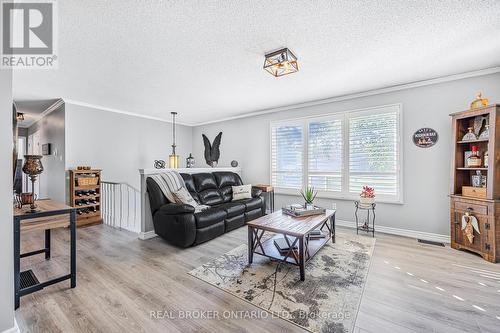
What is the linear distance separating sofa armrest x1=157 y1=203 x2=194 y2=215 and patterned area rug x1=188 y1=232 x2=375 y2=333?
808 mm

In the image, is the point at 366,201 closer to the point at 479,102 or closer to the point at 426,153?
the point at 426,153

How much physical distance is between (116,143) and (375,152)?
5.55 meters

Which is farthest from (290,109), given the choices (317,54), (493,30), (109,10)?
(109,10)

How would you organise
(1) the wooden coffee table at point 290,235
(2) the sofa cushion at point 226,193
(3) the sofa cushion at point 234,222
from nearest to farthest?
(1) the wooden coffee table at point 290,235, (3) the sofa cushion at point 234,222, (2) the sofa cushion at point 226,193

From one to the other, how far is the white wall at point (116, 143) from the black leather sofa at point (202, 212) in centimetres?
120

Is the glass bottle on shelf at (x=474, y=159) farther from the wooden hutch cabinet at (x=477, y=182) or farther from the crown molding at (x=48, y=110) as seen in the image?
the crown molding at (x=48, y=110)

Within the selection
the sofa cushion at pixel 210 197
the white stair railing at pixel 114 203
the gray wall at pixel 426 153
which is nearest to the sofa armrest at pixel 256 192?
the sofa cushion at pixel 210 197

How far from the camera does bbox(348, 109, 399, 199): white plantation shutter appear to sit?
12.0 feet

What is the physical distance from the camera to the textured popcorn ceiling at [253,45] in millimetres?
1808

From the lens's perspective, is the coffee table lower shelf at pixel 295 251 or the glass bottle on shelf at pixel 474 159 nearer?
the coffee table lower shelf at pixel 295 251

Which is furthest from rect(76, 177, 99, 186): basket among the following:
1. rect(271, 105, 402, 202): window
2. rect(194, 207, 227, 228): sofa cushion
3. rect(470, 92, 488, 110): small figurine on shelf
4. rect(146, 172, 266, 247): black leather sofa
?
rect(470, 92, 488, 110): small figurine on shelf

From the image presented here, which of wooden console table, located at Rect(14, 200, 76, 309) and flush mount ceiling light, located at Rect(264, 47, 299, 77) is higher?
flush mount ceiling light, located at Rect(264, 47, 299, 77)

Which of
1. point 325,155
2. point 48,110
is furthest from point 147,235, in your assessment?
point 48,110

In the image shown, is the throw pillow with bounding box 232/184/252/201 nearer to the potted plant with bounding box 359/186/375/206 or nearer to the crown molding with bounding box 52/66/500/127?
the crown molding with bounding box 52/66/500/127
